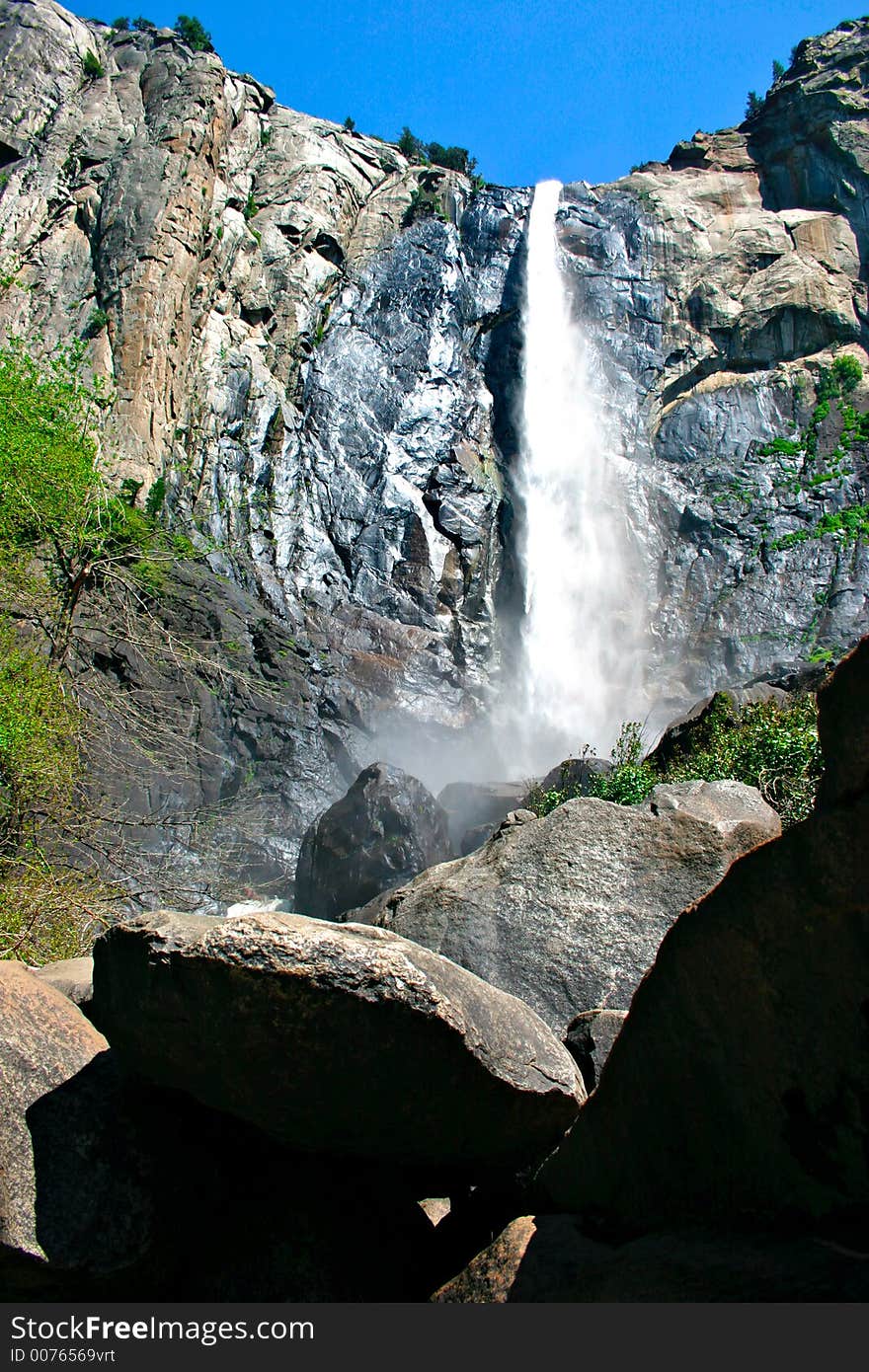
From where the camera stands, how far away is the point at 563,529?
38156 millimetres

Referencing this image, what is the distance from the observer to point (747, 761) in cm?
1313

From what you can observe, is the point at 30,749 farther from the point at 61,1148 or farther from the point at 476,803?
the point at 476,803

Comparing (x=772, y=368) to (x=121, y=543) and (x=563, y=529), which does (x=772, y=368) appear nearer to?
(x=563, y=529)

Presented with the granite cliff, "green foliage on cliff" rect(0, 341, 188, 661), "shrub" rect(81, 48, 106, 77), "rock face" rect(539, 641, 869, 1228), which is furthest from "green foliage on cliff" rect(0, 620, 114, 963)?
"shrub" rect(81, 48, 106, 77)

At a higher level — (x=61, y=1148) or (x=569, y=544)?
(x=569, y=544)

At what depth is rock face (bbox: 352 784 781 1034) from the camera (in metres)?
6.21

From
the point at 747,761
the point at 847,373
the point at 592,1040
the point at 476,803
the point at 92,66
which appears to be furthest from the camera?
the point at 92,66

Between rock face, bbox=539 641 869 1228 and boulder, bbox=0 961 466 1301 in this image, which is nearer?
rock face, bbox=539 641 869 1228

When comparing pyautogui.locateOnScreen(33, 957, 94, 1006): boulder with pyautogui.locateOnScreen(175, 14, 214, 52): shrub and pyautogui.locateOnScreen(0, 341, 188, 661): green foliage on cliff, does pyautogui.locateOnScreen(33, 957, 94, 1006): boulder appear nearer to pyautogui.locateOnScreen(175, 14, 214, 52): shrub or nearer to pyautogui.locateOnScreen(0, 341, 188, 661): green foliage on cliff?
pyautogui.locateOnScreen(0, 341, 188, 661): green foliage on cliff

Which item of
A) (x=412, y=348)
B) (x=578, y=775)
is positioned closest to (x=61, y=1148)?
(x=578, y=775)

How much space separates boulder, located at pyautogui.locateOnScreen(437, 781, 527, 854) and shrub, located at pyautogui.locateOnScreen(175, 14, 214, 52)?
45.8 m

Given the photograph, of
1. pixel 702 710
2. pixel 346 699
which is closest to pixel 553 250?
pixel 346 699

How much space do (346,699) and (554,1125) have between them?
23.1 meters

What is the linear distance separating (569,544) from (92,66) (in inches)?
1177
